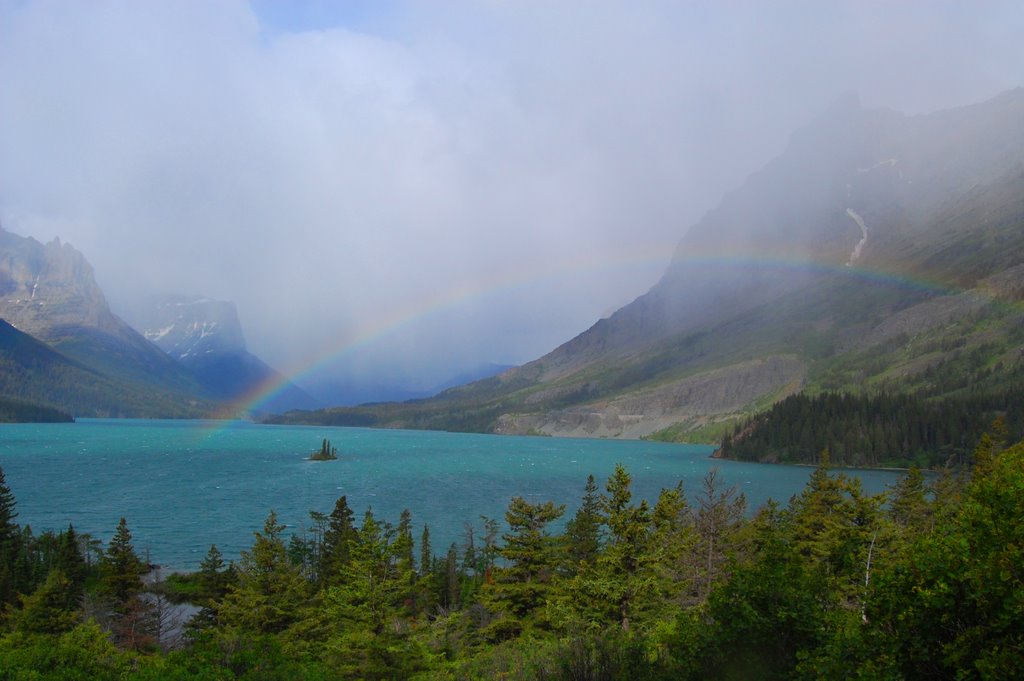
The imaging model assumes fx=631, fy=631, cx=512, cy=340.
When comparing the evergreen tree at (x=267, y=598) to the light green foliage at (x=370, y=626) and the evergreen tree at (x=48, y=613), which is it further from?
the evergreen tree at (x=48, y=613)

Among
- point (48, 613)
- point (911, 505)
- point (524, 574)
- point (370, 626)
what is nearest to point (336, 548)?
point (48, 613)

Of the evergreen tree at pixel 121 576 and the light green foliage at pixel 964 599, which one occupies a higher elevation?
the light green foliage at pixel 964 599

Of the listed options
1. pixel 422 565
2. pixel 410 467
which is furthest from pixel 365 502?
pixel 410 467

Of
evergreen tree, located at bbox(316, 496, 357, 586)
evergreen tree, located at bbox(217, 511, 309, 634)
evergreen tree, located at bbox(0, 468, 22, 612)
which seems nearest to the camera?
evergreen tree, located at bbox(217, 511, 309, 634)

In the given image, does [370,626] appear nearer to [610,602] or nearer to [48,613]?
Result: [610,602]

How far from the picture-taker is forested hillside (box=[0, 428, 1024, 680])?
11.2m

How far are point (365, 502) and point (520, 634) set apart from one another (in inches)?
3395

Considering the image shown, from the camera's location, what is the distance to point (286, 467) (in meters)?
175

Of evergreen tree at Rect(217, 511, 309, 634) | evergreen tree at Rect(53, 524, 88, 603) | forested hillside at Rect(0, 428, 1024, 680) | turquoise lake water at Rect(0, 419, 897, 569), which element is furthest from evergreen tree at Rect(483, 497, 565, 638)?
turquoise lake water at Rect(0, 419, 897, 569)

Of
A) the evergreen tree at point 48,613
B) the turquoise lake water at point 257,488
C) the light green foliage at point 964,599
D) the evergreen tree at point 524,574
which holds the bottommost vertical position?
the turquoise lake water at point 257,488

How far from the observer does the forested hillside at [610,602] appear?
11234 millimetres

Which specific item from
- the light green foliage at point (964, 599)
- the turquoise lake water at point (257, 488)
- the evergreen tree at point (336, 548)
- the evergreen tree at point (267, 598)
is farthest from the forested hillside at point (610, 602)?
the turquoise lake water at point (257, 488)

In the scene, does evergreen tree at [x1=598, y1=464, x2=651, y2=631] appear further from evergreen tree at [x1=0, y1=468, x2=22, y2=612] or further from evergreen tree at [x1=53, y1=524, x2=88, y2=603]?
evergreen tree at [x1=0, y1=468, x2=22, y2=612]

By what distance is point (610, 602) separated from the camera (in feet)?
104
